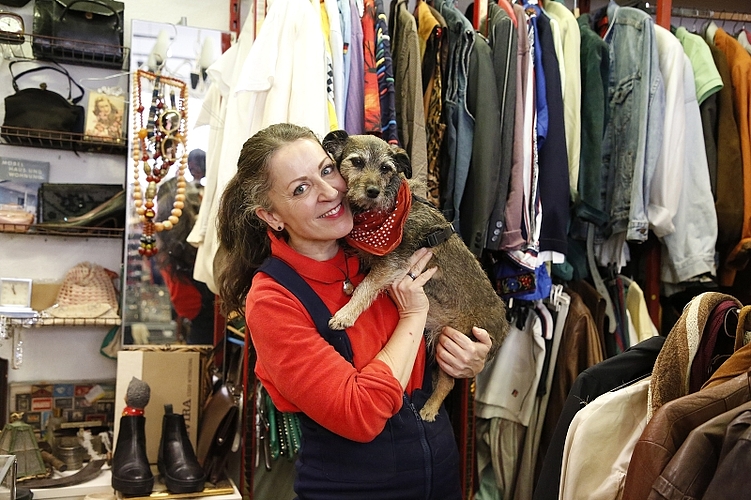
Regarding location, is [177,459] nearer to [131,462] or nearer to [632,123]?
[131,462]

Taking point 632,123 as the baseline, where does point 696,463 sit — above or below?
below

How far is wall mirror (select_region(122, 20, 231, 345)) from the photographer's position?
267 centimetres

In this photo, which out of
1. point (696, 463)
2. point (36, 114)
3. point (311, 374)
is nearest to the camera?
point (696, 463)

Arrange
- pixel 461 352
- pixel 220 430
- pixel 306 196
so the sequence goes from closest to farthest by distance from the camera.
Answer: pixel 306 196, pixel 461 352, pixel 220 430

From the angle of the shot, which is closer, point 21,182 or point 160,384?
point 160,384

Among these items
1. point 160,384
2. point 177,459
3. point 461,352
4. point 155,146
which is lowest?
point 177,459

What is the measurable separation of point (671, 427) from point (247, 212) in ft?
3.14

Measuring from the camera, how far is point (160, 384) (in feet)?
8.17

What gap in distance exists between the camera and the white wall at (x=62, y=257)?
271 centimetres

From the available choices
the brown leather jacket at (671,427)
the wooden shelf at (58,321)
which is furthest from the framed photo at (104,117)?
the brown leather jacket at (671,427)

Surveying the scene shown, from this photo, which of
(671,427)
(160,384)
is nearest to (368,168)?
(671,427)

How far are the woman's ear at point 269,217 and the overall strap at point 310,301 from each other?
0.09 metres

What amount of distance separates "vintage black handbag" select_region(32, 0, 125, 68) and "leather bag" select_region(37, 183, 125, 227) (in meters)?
0.54

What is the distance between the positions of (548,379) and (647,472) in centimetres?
157
